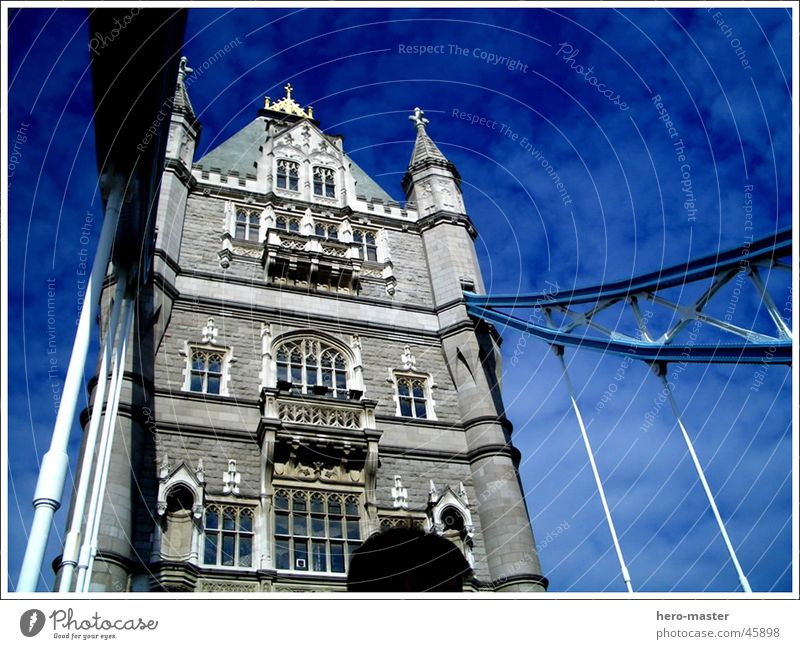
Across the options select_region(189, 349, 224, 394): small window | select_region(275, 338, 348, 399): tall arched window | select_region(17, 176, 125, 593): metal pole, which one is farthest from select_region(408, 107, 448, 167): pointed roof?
select_region(17, 176, 125, 593): metal pole

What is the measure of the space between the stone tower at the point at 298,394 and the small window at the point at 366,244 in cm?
6

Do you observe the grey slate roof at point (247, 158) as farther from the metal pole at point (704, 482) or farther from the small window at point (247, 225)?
the metal pole at point (704, 482)

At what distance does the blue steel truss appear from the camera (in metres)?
11.3

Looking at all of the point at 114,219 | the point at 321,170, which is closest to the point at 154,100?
the point at 114,219

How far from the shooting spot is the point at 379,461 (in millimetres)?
13641

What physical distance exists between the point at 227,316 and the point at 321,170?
679 centimetres

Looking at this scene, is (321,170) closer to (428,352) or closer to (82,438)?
(428,352)

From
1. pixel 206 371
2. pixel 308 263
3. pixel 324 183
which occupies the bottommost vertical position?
pixel 206 371

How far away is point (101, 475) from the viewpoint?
9.83m

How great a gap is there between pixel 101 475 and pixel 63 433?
10.7 ft

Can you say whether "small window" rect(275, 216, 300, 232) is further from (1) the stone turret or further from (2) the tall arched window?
(2) the tall arched window

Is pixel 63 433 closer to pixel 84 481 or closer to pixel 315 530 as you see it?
pixel 84 481

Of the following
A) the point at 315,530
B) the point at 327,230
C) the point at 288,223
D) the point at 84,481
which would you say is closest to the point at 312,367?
the point at 315,530

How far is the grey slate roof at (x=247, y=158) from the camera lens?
2023 cm
